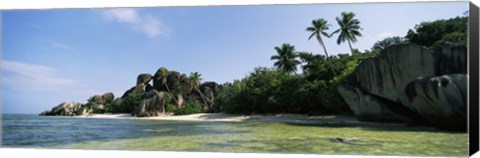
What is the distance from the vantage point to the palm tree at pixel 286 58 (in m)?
22.0

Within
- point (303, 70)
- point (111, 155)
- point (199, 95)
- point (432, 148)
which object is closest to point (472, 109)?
point (432, 148)

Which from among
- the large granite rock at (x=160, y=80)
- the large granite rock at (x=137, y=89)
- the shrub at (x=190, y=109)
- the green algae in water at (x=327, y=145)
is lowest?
the green algae in water at (x=327, y=145)

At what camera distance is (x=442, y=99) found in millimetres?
10539

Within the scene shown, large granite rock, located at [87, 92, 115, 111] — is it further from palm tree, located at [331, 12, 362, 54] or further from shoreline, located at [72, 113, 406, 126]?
palm tree, located at [331, 12, 362, 54]

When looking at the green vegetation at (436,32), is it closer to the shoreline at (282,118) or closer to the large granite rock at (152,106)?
the shoreline at (282,118)

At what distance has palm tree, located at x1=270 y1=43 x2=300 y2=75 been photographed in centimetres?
2200

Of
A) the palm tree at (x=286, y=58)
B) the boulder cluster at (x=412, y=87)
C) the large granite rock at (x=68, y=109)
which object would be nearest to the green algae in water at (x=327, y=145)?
the boulder cluster at (x=412, y=87)

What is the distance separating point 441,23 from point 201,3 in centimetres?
972

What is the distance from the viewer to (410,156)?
7.60 m

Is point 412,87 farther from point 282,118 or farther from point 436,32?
point 282,118

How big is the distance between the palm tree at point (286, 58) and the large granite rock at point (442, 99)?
10191mm

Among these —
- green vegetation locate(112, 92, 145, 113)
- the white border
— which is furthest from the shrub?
the white border

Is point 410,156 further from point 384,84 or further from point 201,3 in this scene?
point 384,84

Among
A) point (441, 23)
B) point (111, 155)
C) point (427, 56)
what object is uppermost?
point (441, 23)
